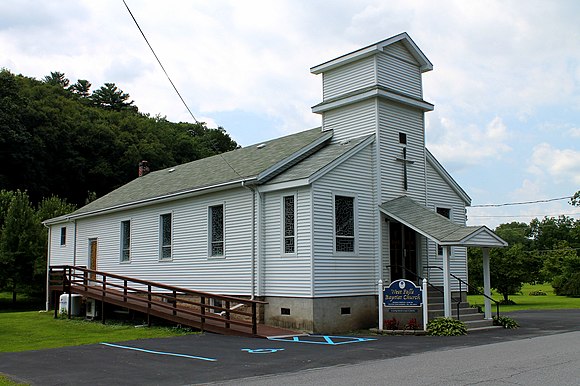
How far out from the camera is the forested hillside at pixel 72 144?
53.4m

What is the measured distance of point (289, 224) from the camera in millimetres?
18078

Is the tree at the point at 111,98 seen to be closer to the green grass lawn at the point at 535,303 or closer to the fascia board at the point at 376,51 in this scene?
the green grass lawn at the point at 535,303

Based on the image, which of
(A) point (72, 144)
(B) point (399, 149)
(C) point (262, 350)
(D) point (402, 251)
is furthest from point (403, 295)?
(A) point (72, 144)

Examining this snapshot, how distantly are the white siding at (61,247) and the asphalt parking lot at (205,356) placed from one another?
1614cm

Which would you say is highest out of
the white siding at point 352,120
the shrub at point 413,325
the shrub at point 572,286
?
the white siding at point 352,120

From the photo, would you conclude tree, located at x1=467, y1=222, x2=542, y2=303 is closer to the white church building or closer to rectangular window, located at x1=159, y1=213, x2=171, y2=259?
the white church building

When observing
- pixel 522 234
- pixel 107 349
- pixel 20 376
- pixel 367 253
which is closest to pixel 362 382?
pixel 20 376

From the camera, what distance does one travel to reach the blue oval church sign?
55.1 ft

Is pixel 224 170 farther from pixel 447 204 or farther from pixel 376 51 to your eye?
pixel 447 204

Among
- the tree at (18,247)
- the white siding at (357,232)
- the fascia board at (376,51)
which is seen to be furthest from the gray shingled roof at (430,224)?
the tree at (18,247)

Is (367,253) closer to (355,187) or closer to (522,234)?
(355,187)

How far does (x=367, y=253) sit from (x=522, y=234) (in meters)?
95.9

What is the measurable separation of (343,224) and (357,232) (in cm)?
50

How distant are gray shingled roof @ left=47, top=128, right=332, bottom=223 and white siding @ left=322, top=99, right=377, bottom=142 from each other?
392mm
